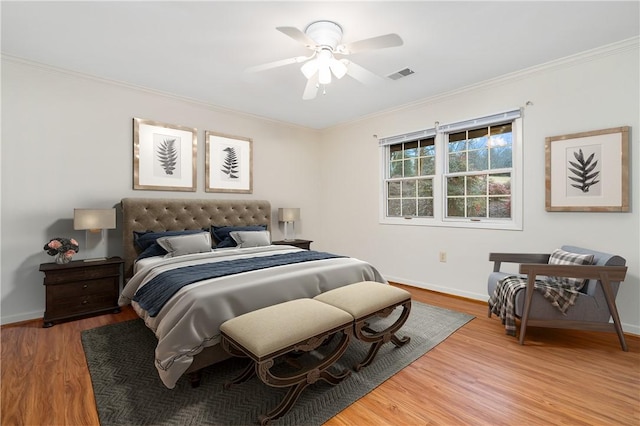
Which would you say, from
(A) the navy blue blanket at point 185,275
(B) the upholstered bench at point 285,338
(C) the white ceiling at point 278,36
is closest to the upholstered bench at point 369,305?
(B) the upholstered bench at point 285,338

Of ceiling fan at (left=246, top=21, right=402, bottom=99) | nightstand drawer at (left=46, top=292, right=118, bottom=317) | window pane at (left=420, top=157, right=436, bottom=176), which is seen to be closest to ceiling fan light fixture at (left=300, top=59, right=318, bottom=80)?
ceiling fan at (left=246, top=21, right=402, bottom=99)

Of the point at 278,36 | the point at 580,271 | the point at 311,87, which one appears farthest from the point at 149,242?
the point at 580,271

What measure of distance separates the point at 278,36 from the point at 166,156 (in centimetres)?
231

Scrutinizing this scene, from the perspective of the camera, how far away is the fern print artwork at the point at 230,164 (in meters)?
4.55

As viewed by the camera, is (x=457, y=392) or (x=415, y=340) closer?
(x=457, y=392)

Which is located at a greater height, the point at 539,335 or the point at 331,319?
the point at 331,319

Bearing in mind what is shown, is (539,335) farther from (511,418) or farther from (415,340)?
(511,418)

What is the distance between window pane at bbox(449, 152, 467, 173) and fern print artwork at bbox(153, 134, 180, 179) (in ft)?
12.3

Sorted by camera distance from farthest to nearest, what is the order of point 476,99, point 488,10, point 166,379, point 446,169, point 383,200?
point 383,200
point 446,169
point 476,99
point 488,10
point 166,379

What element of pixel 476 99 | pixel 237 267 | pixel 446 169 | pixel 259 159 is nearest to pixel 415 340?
pixel 237 267

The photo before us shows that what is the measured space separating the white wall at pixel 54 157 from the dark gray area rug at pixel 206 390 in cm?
118

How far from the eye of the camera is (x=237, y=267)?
8.87 feet

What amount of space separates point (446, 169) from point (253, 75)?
2804 mm

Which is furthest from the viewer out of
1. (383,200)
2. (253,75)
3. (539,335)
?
(383,200)
